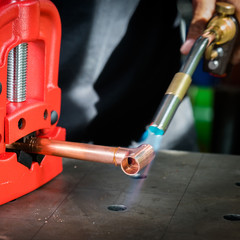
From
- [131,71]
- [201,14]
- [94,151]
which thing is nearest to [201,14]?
[201,14]

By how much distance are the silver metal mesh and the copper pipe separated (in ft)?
0.28

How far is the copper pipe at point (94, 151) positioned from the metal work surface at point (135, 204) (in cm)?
8

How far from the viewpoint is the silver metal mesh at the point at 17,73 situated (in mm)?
1019

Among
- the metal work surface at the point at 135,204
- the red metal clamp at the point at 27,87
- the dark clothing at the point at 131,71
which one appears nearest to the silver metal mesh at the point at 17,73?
the red metal clamp at the point at 27,87

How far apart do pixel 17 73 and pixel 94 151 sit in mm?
191

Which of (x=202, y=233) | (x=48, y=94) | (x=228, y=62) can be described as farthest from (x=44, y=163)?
(x=228, y=62)

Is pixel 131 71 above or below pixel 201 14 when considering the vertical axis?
below

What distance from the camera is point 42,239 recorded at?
2.87 ft

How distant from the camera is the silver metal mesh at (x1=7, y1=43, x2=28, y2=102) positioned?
1.02m

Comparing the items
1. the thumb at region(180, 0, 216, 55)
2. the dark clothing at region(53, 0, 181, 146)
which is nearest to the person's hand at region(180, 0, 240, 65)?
the thumb at region(180, 0, 216, 55)

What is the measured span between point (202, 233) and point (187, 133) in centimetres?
65

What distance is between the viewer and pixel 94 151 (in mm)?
1012

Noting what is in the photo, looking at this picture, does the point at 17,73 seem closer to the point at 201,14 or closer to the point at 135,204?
the point at 135,204

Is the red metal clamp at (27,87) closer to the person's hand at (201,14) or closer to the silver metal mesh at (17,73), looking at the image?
the silver metal mesh at (17,73)
